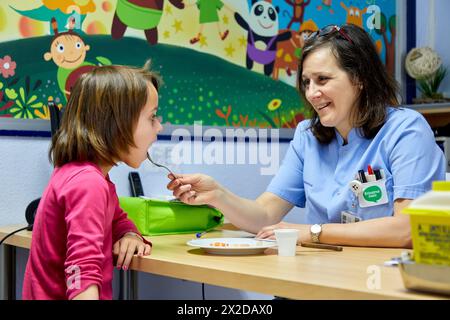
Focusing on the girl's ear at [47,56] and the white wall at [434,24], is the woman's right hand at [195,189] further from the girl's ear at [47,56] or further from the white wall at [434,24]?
the white wall at [434,24]

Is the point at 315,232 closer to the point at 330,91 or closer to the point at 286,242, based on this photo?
the point at 286,242

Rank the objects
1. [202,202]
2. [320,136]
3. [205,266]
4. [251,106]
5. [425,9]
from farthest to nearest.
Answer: [425,9] < [251,106] < [320,136] < [202,202] < [205,266]

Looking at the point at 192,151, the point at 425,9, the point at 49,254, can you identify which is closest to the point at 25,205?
the point at 192,151

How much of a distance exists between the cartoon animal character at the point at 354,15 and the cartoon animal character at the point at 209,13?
81cm

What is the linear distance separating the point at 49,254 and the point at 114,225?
0.27 metres

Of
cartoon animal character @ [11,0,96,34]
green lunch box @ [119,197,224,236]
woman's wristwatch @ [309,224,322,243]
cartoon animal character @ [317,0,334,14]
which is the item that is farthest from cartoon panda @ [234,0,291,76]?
woman's wristwatch @ [309,224,322,243]

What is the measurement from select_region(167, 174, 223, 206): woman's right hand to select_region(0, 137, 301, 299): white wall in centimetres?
62

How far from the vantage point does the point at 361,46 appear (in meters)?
1.85

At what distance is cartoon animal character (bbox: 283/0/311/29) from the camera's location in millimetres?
2924

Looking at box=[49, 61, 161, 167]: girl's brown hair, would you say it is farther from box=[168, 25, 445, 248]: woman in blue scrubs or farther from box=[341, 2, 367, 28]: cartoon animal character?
box=[341, 2, 367, 28]: cartoon animal character

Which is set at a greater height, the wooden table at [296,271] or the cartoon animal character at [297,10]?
the cartoon animal character at [297,10]

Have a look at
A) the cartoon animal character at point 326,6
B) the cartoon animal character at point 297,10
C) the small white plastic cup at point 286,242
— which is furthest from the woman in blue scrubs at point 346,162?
the cartoon animal character at point 326,6

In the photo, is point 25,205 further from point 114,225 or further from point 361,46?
point 361,46

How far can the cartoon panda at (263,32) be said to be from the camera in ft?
9.05
